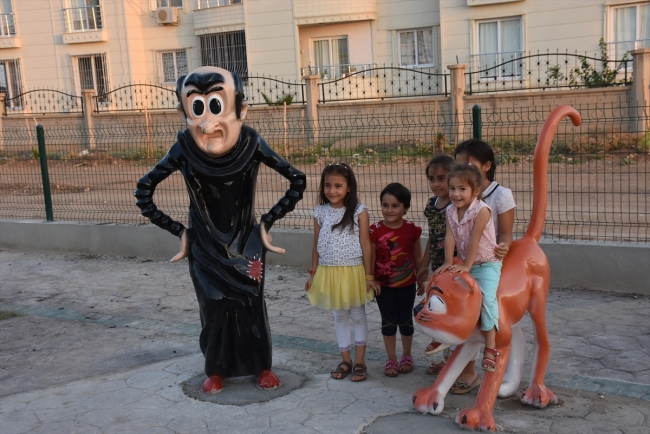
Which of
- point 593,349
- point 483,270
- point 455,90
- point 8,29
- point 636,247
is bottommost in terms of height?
point 593,349

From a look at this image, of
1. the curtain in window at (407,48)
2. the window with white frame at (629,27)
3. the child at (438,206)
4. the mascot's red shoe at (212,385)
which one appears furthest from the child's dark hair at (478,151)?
the curtain in window at (407,48)

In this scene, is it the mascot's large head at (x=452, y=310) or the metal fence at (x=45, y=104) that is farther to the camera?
the metal fence at (x=45, y=104)

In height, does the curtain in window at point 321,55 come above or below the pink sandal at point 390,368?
above

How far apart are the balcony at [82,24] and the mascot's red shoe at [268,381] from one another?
2473 centimetres

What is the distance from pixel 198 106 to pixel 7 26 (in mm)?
27503

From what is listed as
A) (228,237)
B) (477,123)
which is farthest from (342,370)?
(477,123)

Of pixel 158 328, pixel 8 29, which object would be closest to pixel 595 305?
pixel 158 328

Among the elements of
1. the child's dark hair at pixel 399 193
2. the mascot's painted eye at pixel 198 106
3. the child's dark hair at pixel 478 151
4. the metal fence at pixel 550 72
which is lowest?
the child's dark hair at pixel 399 193

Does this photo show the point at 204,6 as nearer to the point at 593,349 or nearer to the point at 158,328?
the point at 158,328

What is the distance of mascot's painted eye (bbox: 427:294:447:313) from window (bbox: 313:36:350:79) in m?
21.1

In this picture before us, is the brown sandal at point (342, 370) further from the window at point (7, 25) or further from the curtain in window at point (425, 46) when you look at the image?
the window at point (7, 25)

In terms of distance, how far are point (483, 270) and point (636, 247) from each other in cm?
310

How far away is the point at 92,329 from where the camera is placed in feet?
20.7

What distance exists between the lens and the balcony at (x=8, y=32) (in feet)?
90.6
